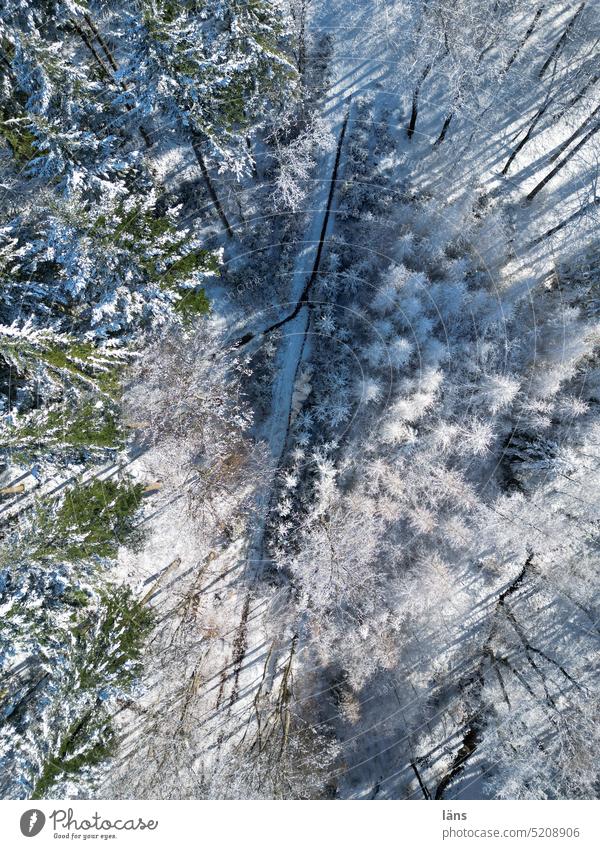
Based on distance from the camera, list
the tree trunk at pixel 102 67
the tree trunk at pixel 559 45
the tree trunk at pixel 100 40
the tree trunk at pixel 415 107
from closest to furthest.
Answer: the tree trunk at pixel 102 67
the tree trunk at pixel 100 40
the tree trunk at pixel 559 45
the tree trunk at pixel 415 107

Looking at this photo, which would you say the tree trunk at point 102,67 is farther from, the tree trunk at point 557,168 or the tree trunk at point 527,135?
the tree trunk at point 557,168

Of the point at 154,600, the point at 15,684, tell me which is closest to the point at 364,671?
the point at 154,600

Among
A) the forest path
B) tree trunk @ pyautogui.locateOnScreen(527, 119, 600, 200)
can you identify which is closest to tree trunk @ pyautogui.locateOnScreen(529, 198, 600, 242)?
tree trunk @ pyautogui.locateOnScreen(527, 119, 600, 200)

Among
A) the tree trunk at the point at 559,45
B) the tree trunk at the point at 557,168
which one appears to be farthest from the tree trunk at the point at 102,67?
the tree trunk at the point at 559,45

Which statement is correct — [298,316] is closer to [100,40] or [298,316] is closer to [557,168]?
[557,168]

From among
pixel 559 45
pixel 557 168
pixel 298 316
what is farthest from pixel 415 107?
pixel 298 316

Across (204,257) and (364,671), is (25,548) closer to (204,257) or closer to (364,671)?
(204,257)

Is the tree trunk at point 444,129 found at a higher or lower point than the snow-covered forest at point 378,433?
higher

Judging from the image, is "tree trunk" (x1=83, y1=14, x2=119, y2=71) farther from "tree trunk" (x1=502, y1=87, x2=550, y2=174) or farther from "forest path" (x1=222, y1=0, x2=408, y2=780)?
"tree trunk" (x1=502, y1=87, x2=550, y2=174)
